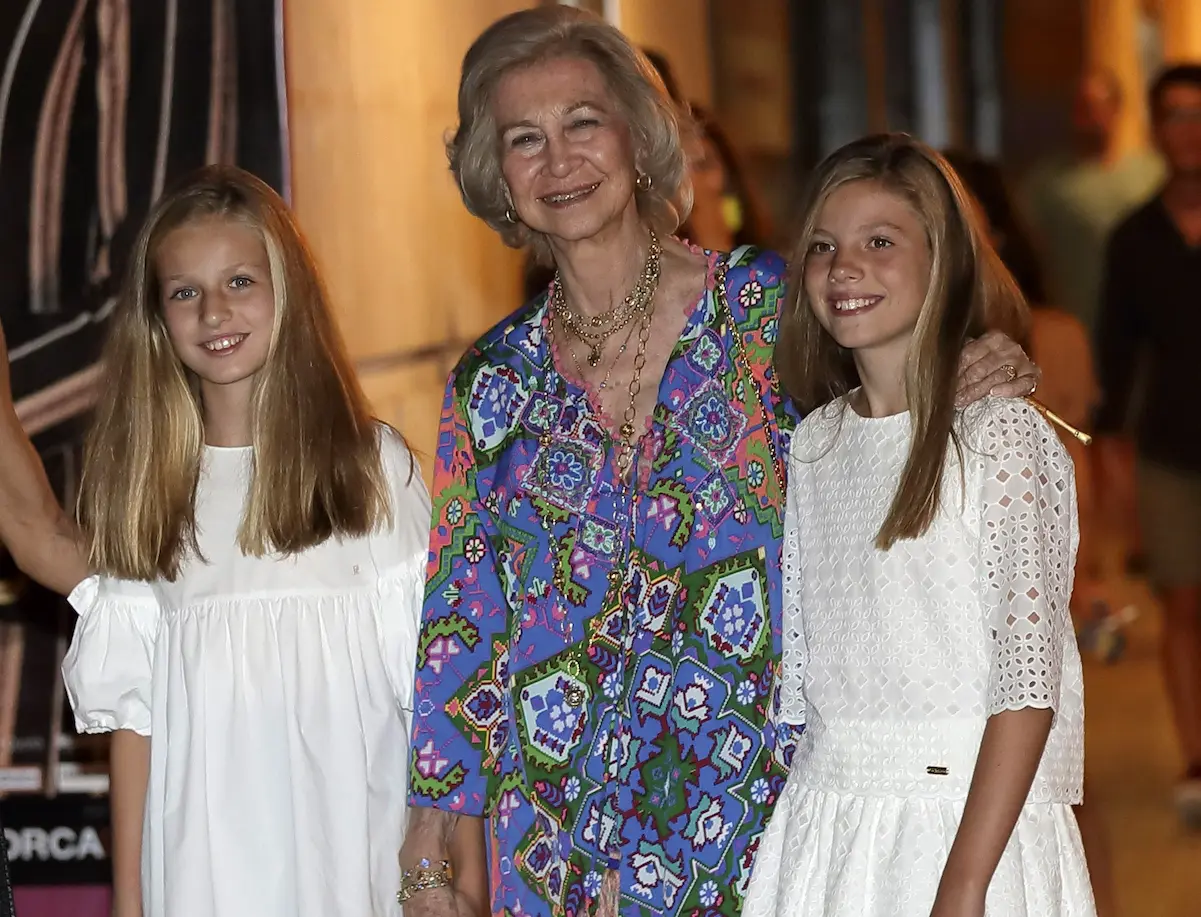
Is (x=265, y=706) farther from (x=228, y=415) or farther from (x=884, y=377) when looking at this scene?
(x=884, y=377)

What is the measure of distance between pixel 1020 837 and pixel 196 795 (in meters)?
1.11

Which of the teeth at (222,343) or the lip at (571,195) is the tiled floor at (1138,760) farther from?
the teeth at (222,343)

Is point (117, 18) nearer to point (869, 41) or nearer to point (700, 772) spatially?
point (869, 41)

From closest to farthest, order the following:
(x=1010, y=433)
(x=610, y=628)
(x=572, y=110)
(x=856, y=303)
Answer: (x=1010, y=433) < (x=856, y=303) < (x=610, y=628) < (x=572, y=110)

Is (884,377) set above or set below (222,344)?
below

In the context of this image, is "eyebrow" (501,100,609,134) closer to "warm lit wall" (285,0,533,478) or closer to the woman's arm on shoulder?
the woman's arm on shoulder

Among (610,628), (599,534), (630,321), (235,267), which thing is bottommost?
(610,628)

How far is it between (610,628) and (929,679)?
0.44 m

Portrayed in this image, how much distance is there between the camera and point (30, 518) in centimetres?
265

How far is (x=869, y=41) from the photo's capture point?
16.9 ft

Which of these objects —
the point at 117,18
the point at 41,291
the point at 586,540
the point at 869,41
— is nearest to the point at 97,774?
the point at 41,291

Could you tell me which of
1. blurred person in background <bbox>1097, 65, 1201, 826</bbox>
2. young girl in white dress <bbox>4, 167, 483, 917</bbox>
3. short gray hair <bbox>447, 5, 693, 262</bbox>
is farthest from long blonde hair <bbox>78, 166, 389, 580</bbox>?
blurred person in background <bbox>1097, 65, 1201, 826</bbox>

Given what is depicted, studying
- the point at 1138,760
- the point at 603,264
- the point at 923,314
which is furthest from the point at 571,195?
the point at 1138,760

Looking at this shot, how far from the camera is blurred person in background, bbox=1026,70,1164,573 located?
5.01 meters
